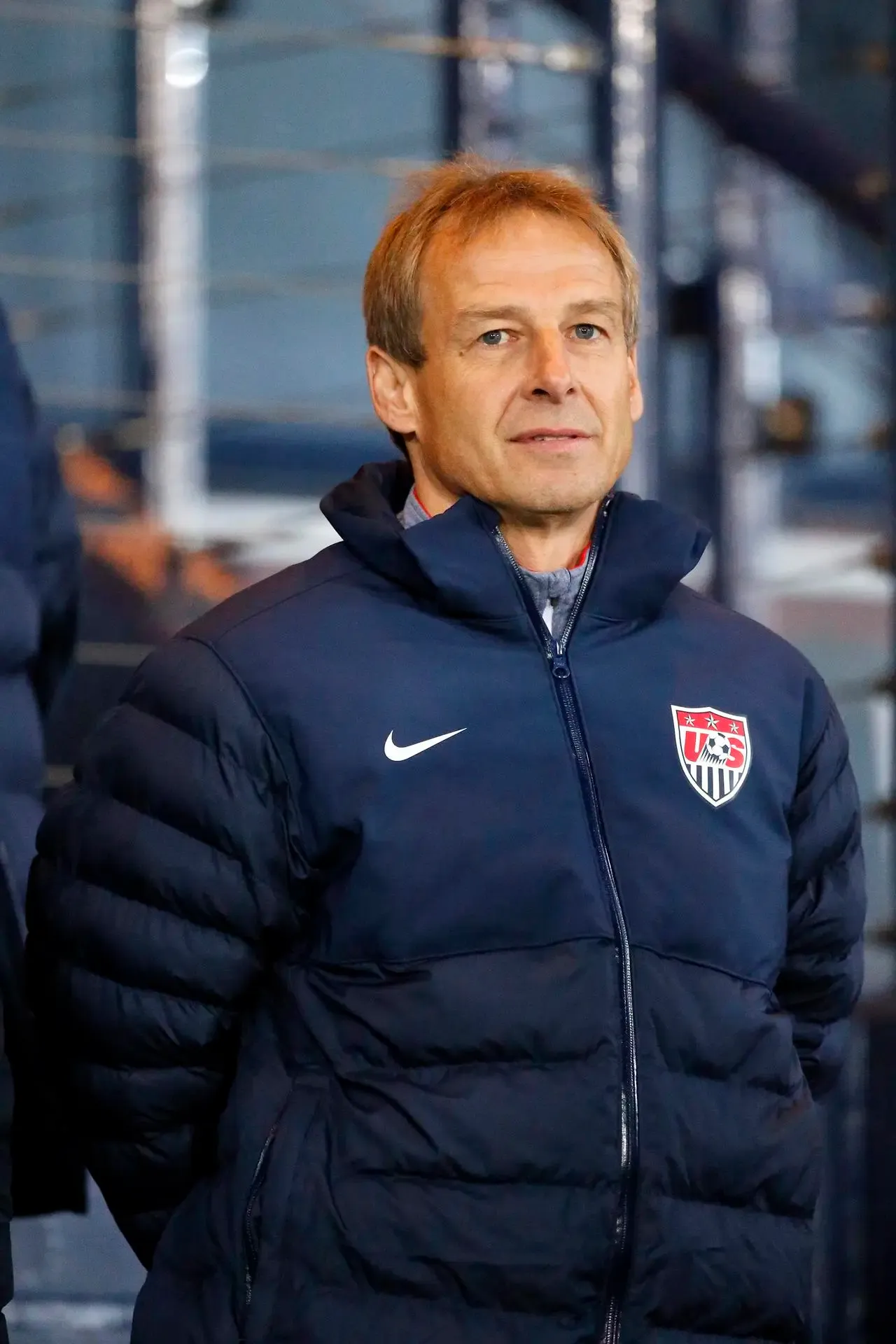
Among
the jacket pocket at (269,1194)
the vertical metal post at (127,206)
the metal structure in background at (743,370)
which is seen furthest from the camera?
the vertical metal post at (127,206)

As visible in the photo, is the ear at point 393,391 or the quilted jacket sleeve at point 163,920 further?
the ear at point 393,391

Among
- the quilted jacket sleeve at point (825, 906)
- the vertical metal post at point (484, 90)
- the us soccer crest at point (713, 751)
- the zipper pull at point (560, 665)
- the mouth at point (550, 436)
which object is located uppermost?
the vertical metal post at point (484, 90)

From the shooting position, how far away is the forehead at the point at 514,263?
51.2 inches

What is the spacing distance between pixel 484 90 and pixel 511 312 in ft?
4.71

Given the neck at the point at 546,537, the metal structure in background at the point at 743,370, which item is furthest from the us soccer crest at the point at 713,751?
the metal structure in background at the point at 743,370

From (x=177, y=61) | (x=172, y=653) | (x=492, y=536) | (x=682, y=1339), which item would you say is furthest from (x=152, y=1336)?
(x=177, y=61)

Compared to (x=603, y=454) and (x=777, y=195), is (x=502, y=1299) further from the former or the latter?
(x=777, y=195)

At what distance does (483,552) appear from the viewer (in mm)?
1272

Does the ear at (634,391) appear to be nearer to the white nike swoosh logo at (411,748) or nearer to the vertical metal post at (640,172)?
the white nike swoosh logo at (411,748)

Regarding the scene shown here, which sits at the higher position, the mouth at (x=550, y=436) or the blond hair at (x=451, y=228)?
the blond hair at (x=451, y=228)

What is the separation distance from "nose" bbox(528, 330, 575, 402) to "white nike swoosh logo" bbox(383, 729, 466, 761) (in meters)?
0.23

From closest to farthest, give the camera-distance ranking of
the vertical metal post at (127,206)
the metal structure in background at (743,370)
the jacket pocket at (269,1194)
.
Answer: the jacket pocket at (269,1194), the metal structure in background at (743,370), the vertical metal post at (127,206)

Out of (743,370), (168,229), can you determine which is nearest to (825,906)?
(743,370)

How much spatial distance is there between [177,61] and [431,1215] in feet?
7.23
